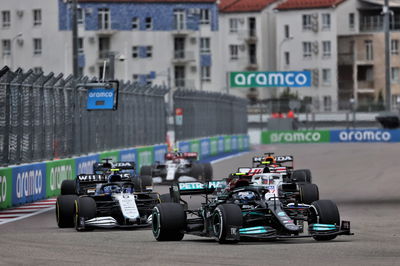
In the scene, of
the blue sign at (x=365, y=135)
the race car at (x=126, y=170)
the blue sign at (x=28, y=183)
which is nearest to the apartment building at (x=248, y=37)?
the blue sign at (x=365, y=135)

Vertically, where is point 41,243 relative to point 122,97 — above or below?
below

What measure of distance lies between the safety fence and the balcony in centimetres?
2439

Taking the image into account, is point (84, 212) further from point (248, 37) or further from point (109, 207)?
point (248, 37)

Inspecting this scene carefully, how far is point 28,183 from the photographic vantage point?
90.8 feet

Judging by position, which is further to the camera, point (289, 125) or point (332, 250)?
point (289, 125)

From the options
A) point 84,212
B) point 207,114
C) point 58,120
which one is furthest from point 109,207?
point 207,114

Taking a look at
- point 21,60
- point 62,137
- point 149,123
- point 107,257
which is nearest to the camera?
point 107,257

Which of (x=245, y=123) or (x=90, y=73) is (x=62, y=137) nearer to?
(x=245, y=123)

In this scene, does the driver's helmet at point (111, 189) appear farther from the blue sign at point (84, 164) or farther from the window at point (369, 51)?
the window at point (369, 51)

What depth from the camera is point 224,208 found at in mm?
16391

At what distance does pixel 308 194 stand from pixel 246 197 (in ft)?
17.7

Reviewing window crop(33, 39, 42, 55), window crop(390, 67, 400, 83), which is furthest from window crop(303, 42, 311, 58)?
window crop(33, 39, 42, 55)

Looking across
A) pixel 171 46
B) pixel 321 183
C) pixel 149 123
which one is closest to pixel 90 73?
pixel 171 46

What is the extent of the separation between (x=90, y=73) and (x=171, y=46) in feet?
24.1
